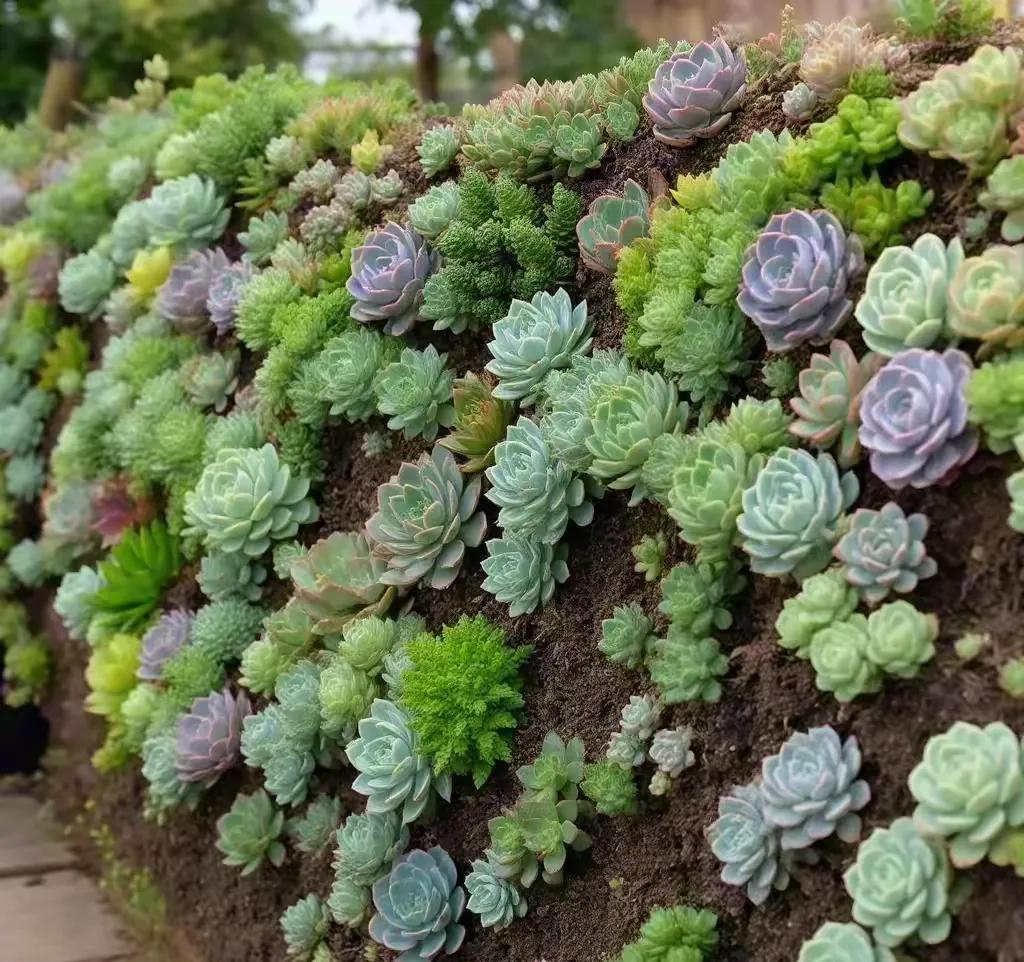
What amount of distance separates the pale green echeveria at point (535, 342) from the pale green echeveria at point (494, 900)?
69 centimetres

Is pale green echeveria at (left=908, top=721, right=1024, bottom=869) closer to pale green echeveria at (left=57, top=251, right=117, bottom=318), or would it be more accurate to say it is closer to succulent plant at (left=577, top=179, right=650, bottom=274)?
succulent plant at (left=577, top=179, right=650, bottom=274)

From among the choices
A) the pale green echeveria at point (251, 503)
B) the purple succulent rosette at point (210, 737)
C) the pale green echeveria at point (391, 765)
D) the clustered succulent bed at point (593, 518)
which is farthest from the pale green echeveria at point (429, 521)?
the purple succulent rosette at point (210, 737)

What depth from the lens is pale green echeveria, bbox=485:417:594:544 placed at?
5.46 feet

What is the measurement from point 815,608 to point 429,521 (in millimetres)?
667

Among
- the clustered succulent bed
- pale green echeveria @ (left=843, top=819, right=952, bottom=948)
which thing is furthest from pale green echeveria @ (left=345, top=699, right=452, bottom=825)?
pale green echeveria @ (left=843, top=819, right=952, bottom=948)

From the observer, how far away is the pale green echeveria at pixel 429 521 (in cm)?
182

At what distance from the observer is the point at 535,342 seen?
174 cm

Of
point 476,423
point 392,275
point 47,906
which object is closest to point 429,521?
point 476,423

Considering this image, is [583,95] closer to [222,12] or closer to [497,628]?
[497,628]

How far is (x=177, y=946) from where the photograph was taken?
7.97 ft

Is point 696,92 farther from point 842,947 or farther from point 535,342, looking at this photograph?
point 842,947

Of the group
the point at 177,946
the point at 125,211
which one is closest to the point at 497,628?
the point at 177,946

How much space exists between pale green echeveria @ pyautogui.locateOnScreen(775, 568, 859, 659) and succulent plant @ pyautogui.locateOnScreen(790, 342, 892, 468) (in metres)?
0.15

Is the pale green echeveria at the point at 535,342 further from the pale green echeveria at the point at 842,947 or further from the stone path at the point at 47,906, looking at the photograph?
the stone path at the point at 47,906
